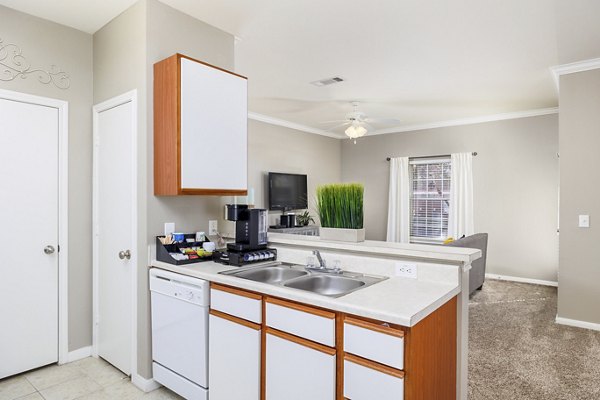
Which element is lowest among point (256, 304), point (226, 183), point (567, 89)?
point (256, 304)

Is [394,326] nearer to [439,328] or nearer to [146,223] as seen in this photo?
[439,328]

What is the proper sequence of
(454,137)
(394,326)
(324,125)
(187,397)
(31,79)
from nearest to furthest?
(394,326) → (187,397) → (31,79) → (454,137) → (324,125)

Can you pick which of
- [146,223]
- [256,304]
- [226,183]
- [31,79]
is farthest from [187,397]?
[31,79]

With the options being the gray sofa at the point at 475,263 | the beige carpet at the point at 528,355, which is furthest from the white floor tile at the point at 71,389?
the gray sofa at the point at 475,263

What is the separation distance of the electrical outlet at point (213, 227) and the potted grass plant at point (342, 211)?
989mm

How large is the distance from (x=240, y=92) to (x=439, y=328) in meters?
2.06

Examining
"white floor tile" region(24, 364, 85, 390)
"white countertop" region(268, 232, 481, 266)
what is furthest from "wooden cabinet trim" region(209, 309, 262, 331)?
"white floor tile" region(24, 364, 85, 390)

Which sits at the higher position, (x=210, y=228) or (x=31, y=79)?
(x=31, y=79)

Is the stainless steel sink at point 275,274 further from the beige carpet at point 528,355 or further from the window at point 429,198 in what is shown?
the window at point 429,198

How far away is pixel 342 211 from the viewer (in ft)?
7.66

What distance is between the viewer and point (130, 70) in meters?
2.69

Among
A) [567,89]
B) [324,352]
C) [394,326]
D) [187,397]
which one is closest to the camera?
[394,326]

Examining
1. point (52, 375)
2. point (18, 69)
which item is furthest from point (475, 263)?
point (18, 69)

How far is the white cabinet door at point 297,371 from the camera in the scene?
1.64 meters
